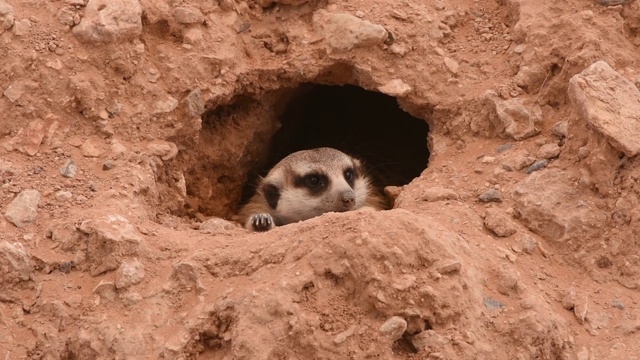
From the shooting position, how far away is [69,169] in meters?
4.47

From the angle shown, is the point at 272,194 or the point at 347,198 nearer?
the point at 347,198

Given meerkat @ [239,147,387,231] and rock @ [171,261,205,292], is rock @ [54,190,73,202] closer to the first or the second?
rock @ [171,261,205,292]

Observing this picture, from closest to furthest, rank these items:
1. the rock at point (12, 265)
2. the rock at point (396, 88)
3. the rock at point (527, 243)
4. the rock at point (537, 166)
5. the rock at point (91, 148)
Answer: the rock at point (12, 265)
the rock at point (527, 243)
the rock at point (537, 166)
the rock at point (91, 148)
the rock at point (396, 88)

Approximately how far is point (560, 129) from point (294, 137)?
98.2 inches

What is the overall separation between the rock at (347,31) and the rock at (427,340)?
207 centimetres

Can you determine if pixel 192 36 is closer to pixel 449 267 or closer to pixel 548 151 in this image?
pixel 548 151

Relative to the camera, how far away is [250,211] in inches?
237

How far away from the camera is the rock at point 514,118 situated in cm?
470

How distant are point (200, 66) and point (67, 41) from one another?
70 centimetres

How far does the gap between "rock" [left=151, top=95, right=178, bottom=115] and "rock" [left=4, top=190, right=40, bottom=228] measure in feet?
2.96

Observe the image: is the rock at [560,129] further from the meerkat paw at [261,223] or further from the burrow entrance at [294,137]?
the burrow entrance at [294,137]

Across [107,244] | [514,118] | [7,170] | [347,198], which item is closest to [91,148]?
[7,170]

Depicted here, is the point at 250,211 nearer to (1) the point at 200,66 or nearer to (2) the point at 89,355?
(1) the point at 200,66

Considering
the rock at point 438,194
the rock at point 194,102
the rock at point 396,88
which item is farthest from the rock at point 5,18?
the rock at point 438,194
